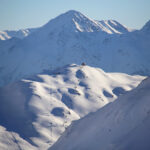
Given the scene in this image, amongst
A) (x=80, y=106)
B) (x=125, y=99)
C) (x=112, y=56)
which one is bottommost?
(x=112, y=56)

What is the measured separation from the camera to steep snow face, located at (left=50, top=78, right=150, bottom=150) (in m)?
12.6

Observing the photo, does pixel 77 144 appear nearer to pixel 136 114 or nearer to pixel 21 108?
pixel 136 114

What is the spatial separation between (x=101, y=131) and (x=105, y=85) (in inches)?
1927

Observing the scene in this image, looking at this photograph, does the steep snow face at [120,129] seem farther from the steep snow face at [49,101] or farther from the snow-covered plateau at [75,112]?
the steep snow face at [49,101]

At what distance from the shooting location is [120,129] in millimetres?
14547

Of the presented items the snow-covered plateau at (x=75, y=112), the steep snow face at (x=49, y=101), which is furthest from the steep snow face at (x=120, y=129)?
the steep snow face at (x=49, y=101)

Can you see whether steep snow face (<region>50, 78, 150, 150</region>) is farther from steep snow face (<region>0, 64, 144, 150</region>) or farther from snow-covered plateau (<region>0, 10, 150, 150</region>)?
steep snow face (<region>0, 64, 144, 150</region>)

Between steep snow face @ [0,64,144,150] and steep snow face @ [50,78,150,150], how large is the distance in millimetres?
22977

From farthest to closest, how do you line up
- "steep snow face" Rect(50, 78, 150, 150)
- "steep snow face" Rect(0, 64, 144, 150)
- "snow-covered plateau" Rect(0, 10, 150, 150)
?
"steep snow face" Rect(0, 64, 144, 150)
"snow-covered plateau" Rect(0, 10, 150, 150)
"steep snow face" Rect(50, 78, 150, 150)

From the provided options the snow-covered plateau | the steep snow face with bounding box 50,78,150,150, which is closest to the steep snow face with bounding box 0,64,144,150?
the snow-covered plateau

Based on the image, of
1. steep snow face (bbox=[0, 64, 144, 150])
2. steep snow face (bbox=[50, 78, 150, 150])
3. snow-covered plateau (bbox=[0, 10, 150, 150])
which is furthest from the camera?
steep snow face (bbox=[0, 64, 144, 150])

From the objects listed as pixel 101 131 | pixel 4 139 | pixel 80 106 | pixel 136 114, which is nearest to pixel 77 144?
pixel 101 131

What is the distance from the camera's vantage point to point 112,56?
19150 cm

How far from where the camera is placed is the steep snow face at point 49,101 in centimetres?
4319
